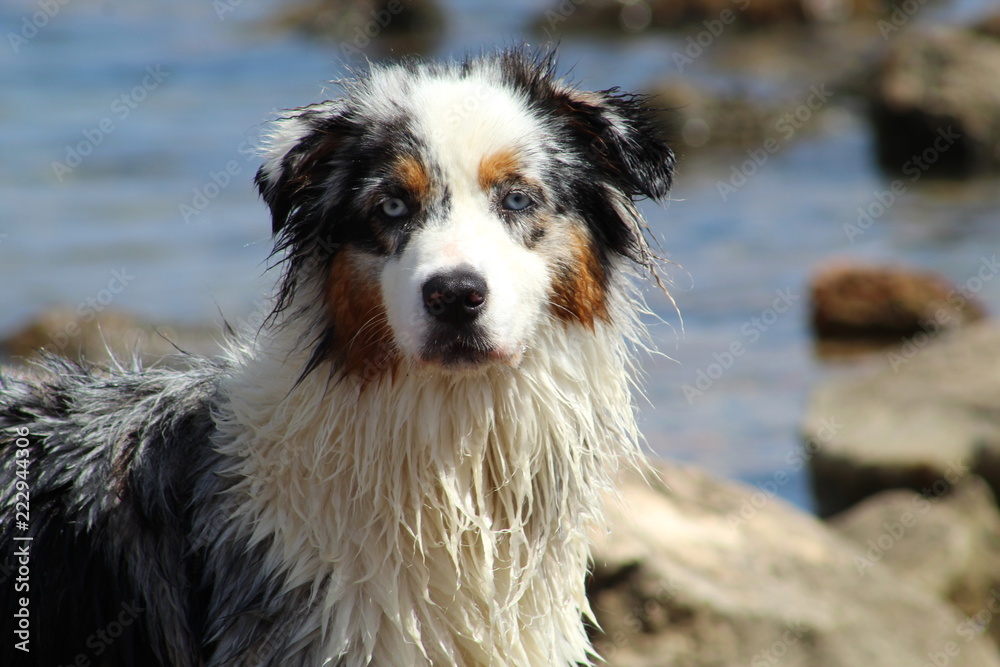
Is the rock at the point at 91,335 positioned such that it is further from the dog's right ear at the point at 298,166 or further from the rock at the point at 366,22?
the rock at the point at 366,22

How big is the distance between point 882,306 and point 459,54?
14.3 ft

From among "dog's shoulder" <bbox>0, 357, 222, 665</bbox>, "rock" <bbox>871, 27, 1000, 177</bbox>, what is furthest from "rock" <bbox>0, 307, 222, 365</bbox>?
"rock" <bbox>871, 27, 1000, 177</bbox>

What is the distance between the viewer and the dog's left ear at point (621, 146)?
11.1ft

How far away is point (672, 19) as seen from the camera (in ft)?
75.6

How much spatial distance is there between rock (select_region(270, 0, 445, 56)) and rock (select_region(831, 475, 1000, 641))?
730 inches

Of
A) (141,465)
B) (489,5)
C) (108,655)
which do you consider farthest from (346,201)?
(489,5)

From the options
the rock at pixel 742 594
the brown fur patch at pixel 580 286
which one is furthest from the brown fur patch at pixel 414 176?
the rock at pixel 742 594

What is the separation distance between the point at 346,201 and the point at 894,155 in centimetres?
1231

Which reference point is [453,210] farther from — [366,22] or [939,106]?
[366,22]

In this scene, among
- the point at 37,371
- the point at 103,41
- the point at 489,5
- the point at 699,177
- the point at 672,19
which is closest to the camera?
the point at 37,371

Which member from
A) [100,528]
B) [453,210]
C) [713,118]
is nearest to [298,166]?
[453,210]

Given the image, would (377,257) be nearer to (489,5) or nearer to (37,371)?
(37,371)

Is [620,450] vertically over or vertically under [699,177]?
over

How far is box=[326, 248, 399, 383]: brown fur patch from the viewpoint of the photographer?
312 cm
